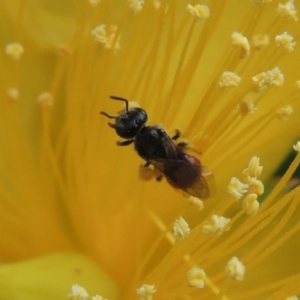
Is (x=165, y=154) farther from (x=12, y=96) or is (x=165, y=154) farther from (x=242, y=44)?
(x=12, y=96)

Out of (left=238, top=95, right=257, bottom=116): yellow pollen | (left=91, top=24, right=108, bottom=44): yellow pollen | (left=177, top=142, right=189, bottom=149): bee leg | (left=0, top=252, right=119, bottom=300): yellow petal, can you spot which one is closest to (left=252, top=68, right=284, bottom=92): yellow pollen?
(left=238, top=95, right=257, bottom=116): yellow pollen

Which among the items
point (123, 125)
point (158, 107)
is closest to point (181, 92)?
point (158, 107)

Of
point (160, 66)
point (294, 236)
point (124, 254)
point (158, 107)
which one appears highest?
point (160, 66)

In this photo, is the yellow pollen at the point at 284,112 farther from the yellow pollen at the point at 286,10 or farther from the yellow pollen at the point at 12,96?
the yellow pollen at the point at 12,96

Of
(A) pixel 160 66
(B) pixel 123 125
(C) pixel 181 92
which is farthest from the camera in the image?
(A) pixel 160 66

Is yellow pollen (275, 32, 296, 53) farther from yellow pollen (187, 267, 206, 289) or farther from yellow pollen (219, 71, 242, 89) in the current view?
yellow pollen (187, 267, 206, 289)

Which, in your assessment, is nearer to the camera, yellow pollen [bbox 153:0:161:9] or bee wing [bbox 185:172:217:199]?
bee wing [bbox 185:172:217:199]

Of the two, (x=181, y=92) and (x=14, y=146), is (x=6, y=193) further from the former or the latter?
(x=181, y=92)
